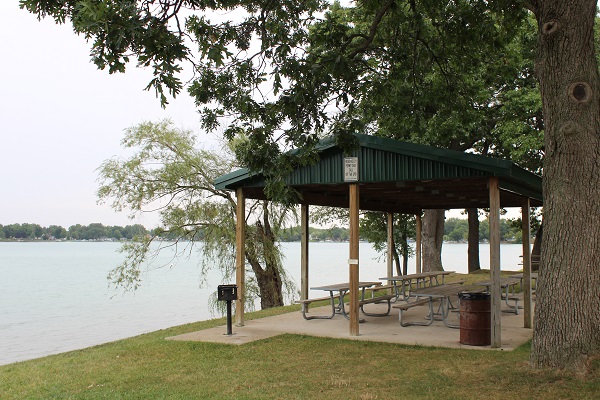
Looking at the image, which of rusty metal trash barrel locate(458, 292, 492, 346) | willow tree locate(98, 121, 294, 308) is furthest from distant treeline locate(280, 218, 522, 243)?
rusty metal trash barrel locate(458, 292, 492, 346)

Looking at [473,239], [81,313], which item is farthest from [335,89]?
[81,313]

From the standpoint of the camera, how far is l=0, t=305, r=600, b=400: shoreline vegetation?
6043mm

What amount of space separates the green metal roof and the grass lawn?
249 cm

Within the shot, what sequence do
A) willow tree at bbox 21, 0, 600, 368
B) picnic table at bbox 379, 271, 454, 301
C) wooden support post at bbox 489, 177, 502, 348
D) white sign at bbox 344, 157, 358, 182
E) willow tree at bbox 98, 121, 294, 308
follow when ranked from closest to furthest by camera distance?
1. willow tree at bbox 21, 0, 600, 368
2. wooden support post at bbox 489, 177, 502, 348
3. white sign at bbox 344, 157, 358, 182
4. picnic table at bbox 379, 271, 454, 301
5. willow tree at bbox 98, 121, 294, 308

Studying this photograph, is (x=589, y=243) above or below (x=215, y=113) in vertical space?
below

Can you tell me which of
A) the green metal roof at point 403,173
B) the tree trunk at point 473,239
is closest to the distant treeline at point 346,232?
the tree trunk at point 473,239

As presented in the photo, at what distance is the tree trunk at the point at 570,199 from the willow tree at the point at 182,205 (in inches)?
492

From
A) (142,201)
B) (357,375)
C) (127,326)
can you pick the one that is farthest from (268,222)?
(357,375)

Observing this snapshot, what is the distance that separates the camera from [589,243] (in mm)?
6258

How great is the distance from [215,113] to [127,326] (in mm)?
15797

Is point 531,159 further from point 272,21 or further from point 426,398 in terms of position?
point 426,398

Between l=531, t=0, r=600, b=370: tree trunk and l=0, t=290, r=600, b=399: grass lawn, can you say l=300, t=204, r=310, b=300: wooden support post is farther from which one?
l=531, t=0, r=600, b=370: tree trunk

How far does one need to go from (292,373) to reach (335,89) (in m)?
4.20

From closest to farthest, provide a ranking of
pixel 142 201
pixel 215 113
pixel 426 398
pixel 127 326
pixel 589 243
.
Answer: pixel 426 398 < pixel 589 243 < pixel 215 113 < pixel 142 201 < pixel 127 326
